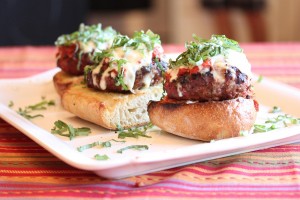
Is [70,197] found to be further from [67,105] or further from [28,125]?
[67,105]

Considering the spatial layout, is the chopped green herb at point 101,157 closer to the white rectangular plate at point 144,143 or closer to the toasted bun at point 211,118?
the white rectangular plate at point 144,143

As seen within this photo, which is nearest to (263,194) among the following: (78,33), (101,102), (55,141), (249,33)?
(55,141)

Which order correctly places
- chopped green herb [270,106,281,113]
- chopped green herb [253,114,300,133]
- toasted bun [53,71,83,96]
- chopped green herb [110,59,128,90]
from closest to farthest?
chopped green herb [253,114,300,133]
chopped green herb [110,59,128,90]
chopped green herb [270,106,281,113]
toasted bun [53,71,83,96]

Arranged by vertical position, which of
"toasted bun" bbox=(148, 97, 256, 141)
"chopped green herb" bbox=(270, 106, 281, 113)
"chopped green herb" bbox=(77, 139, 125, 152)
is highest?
"toasted bun" bbox=(148, 97, 256, 141)

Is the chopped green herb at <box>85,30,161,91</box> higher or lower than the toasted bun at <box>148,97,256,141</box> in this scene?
higher

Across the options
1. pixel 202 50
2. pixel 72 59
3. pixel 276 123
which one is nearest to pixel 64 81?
pixel 72 59

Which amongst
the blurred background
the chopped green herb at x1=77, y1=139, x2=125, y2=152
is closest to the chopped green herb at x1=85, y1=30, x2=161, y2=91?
the chopped green herb at x1=77, y1=139, x2=125, y2=152

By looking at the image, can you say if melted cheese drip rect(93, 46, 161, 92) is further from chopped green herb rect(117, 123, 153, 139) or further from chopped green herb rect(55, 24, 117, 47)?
chopped green herb rect(55, 24, 117, 47)
